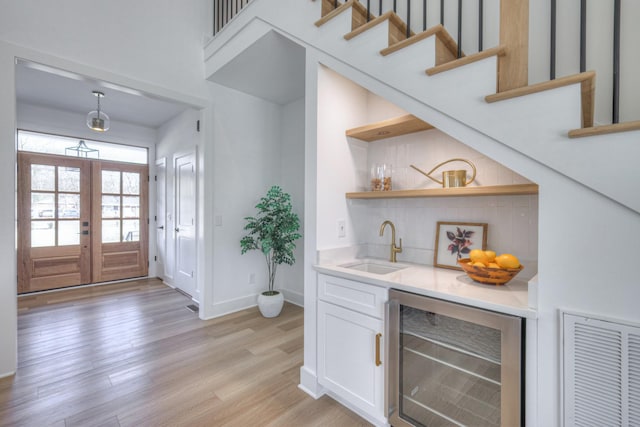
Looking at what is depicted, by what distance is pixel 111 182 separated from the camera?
4.71 meters

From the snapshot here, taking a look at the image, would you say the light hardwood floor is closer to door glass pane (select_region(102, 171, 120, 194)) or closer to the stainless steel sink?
the stainless steel sink

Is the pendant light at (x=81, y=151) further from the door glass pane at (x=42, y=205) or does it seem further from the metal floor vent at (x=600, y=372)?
the metal floor vent at (x=600, y=372)

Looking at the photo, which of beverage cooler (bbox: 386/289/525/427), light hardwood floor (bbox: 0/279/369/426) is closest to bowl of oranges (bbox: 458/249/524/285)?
beverage cooler (bbox: 386/289/525/427)

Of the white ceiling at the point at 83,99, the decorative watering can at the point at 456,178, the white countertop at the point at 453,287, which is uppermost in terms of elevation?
the white ceiling at the point at 83,99

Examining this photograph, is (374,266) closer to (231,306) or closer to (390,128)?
(390,128)

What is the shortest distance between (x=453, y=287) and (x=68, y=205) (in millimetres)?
5361

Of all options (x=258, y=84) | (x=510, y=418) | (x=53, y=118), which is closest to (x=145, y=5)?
(x=258, y=84)

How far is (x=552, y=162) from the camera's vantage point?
1.06m

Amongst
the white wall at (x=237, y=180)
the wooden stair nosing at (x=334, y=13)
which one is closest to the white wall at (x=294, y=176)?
the white wall at (x=237, y=180)

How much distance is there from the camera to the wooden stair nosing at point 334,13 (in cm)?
170

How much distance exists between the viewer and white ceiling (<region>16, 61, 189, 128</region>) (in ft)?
10.6

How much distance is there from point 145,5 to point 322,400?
146 inches

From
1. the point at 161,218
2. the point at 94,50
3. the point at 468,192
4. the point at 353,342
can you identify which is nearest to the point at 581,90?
the point at 468,192

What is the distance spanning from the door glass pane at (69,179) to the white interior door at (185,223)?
1.56 metres
